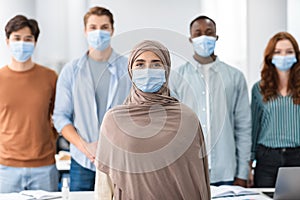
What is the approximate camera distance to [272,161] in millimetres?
3023

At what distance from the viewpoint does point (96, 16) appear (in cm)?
285

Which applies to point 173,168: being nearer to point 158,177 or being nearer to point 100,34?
point 158,177

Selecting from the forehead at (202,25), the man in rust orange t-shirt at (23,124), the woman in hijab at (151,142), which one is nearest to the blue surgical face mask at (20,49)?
the man in rust orange t-shirt at (23,124)

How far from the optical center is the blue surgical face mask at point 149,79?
174cm

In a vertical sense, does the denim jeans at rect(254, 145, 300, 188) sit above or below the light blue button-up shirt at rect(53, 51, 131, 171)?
below

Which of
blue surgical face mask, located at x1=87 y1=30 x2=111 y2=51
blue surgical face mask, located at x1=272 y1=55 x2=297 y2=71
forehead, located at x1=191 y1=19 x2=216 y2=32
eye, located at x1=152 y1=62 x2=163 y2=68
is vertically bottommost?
blue surgical face mask, located at x1=272 y1=55 x2=297 y2=71

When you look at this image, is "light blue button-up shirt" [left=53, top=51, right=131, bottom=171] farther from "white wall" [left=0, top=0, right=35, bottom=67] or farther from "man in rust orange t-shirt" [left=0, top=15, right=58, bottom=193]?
"white wall" [left=0, top=0, right=35, bottom=67]

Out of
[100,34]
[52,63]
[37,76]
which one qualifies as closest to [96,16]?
[100,34]

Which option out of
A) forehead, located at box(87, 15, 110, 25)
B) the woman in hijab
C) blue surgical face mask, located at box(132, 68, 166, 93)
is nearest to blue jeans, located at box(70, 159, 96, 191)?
forehead, located at box(87, 15, 110, 25)

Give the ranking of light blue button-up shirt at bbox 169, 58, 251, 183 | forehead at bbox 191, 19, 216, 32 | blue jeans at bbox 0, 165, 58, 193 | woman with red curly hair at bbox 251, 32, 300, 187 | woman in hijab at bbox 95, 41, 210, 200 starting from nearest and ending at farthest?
woman in hijab at bbox 95, 41, 210, 200, light blue button-up shirt at bbox 169, 58, 251, 183, forehead at bbox 191, 19, 216, 32, blue jeans at bbox 0, 165, 58, 193, woman with red curly hair at bbox 251, 32, 300, 187

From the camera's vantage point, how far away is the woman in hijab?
5.68 feet

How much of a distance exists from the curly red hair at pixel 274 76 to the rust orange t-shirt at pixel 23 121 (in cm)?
130

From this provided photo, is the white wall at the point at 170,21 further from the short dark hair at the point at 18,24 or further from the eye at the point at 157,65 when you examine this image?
the eye at the point at 157,65

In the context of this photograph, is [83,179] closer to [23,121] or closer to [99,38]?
[23,121]
